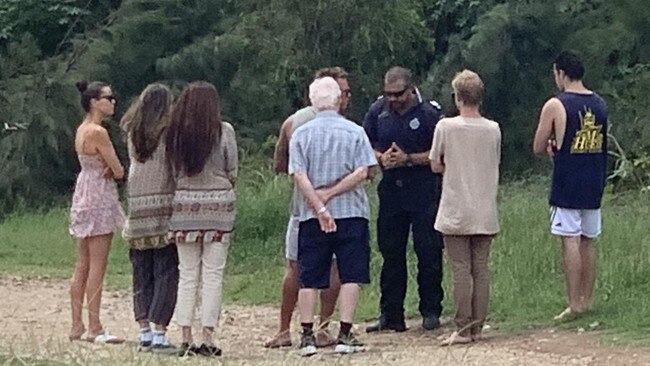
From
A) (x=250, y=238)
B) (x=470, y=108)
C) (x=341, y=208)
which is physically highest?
(x=470, y=108)

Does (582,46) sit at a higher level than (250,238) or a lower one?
higher

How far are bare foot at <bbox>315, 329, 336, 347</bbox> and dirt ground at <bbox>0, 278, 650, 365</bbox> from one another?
21cm

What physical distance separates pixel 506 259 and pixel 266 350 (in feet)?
10.4

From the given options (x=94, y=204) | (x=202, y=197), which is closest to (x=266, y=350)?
(x=202, y=197)

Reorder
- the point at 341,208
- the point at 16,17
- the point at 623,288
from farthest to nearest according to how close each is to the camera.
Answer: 1. the point at 16,17
2. the point at 623,288
3. the point at 341,208

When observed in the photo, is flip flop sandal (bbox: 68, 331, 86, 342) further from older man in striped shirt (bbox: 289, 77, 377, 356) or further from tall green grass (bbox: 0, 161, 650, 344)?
tall green grass (bbox: 0, 161, 650, 344)

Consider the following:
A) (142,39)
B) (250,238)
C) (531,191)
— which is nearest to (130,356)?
(250,238)

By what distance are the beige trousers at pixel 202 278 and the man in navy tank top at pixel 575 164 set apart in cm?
229

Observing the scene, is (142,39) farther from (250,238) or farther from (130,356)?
(130,356)

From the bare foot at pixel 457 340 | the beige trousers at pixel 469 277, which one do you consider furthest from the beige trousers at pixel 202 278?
the beige trousers at pixel 469 277

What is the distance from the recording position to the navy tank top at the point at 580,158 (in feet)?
30.2

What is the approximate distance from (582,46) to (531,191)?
5.55 m

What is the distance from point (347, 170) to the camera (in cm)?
839

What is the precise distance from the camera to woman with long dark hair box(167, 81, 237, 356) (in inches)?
323
